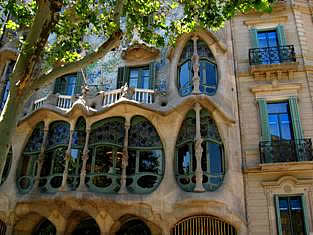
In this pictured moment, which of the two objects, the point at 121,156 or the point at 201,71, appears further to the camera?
the point at 201,71

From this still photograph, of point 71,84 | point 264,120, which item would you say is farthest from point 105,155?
point 264,120

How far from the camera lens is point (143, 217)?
11.7 m

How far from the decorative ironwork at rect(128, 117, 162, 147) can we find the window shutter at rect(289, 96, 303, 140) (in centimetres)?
512

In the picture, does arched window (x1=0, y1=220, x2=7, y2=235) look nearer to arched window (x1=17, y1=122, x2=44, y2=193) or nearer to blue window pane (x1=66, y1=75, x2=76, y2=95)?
arched window (x1=17, y1=122, x2=44, y2=193)

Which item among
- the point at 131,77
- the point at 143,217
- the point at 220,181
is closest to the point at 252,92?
the point at 220,181

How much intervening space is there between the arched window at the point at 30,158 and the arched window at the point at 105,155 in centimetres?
262

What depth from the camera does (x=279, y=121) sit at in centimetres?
1280

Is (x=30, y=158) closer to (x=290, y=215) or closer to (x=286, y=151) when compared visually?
(x=286, y=151)

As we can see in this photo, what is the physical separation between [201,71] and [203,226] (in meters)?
6.02

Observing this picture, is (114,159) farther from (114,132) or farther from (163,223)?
(163,223)

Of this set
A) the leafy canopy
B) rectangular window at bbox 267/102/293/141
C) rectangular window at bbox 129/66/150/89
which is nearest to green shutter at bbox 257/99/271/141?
rectangular window at bbox 267/102/293/141

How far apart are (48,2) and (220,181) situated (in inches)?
312

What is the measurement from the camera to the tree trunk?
23.7 feet

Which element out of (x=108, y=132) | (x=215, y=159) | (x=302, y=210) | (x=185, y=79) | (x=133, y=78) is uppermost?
(x=133, y=78)
